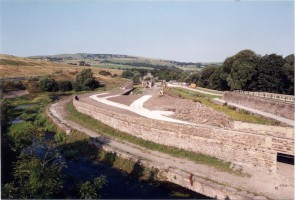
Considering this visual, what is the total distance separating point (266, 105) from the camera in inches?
1211

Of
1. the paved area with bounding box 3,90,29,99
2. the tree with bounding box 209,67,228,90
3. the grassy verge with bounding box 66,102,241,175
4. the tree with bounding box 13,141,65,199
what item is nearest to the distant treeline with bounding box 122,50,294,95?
the tree with bounding box 209,67,228,90

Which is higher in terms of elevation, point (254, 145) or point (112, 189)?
point (254, 145)

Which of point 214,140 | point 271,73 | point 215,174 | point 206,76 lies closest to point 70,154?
point 214,140

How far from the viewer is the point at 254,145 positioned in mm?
17500

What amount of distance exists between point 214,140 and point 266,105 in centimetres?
1344

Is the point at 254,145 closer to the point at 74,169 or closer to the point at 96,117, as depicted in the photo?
the point at 74,169

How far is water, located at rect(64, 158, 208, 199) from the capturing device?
1647 cm

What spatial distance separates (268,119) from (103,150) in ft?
42.7

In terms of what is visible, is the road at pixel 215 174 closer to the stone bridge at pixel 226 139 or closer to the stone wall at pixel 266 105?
the stone bridge at pixel 226 139

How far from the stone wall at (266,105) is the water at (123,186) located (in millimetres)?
14047

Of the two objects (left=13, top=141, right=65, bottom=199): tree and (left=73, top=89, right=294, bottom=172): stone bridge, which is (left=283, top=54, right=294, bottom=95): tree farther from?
(left=13, top=141, right=65, bottom=199): tree

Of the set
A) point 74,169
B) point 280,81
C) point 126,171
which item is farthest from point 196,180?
point 280,81

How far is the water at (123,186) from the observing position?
648 inches

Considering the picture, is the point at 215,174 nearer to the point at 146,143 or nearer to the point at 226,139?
the point at 226,139
